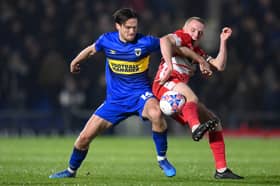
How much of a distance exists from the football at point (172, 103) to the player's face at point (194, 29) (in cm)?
87

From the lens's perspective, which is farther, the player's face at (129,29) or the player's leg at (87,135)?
the player's leg at (87,135)

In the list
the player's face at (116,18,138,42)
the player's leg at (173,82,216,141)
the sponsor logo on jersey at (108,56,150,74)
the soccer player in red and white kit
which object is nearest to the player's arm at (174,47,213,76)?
the soccer player in red and white kit

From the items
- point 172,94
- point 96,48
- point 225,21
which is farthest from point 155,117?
point 225,21

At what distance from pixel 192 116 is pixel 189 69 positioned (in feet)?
2.93

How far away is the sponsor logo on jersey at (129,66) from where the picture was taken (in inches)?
513

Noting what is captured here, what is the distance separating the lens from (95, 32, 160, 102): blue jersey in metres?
13.0

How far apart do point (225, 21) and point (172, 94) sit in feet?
A: 49.7

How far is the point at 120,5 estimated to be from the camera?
92.1ft

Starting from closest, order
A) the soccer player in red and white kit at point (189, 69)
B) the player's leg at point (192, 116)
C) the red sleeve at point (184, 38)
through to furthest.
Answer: the player's leg at point (192, 116), the soccer player in red and white kit at point (189, 69), the red sleeve at point (184, 38)

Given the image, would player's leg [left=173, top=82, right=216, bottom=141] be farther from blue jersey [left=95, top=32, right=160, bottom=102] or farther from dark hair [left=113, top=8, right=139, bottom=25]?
dark hair [left=113, top=8, right=139, bottom=25]

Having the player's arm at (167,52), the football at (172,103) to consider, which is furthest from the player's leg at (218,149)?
the player's arm at (167,52)

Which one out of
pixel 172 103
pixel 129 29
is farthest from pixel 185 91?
pixel 129 29

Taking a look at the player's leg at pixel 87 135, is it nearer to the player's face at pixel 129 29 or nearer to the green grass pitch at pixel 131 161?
the green grass pitch at pixel 131 161

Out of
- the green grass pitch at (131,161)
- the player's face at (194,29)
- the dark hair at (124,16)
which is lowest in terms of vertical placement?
the green grass pitch at (131,161)
